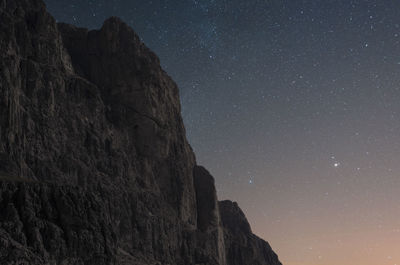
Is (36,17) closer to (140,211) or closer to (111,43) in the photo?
(111,43)

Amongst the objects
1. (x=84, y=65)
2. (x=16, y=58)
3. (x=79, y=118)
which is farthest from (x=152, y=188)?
(x=16, y=58)

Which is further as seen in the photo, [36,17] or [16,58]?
[36,17]

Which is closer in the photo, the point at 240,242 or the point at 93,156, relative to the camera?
the point at 93,156

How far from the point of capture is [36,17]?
330 ft

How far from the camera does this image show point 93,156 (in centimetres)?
9881

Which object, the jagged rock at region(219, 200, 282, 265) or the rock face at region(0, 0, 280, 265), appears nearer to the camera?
the rock face at region(0, 0, 280, 265)

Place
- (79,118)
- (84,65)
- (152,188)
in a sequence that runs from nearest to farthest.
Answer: (79,118), (152,188), (84,65)

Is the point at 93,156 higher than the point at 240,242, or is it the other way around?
the point at 240,242

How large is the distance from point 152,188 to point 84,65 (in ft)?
105

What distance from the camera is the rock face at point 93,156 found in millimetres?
62688

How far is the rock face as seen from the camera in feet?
206

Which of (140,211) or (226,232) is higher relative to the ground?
(226,232)

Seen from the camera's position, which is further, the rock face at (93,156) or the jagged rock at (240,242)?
the jagged rock at (240,242)

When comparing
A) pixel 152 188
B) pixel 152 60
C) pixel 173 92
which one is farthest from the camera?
pixel 173 92
